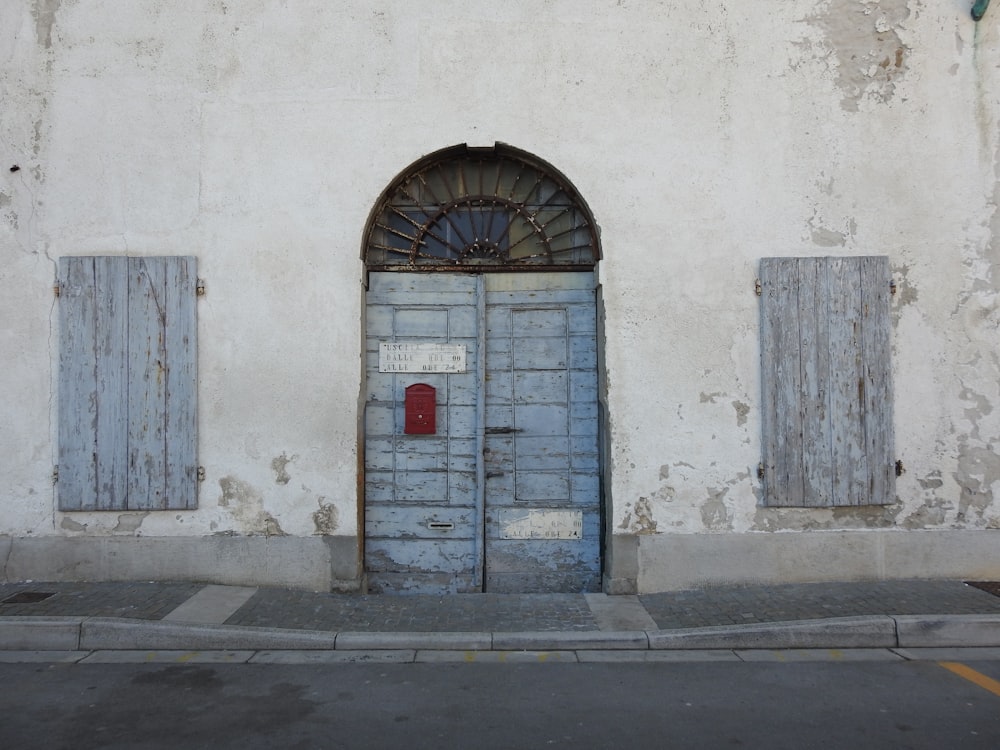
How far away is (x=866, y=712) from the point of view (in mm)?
4105

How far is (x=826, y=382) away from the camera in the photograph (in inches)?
247

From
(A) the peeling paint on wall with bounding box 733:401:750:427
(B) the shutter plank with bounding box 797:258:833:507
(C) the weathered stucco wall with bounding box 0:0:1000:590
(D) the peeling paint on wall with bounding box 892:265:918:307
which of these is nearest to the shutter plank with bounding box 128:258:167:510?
(C) the weathered stucco wall with bounding box 0:0:1000:590

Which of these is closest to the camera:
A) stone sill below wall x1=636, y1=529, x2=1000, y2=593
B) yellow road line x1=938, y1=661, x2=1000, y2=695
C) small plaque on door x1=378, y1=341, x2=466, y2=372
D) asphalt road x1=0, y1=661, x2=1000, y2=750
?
asphalt road x1=0, y1=661, x2=1000, y2=750

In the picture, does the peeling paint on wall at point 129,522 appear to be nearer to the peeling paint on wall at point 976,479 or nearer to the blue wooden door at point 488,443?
the blue wooden door at point 488,443

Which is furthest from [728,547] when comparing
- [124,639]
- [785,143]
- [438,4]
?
[438,4]

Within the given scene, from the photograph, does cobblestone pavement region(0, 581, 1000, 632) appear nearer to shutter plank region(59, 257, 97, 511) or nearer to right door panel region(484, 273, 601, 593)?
right door panel region(484, 273, 601, 593)

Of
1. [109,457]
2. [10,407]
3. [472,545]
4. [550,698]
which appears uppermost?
[10,407]

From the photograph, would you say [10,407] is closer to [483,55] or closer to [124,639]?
[124,639]

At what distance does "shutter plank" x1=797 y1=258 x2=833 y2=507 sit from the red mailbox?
10.4 ft

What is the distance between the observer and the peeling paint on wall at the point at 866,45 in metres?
6.41

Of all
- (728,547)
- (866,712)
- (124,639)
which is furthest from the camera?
(728,547)

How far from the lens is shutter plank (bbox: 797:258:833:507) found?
6.24 meters

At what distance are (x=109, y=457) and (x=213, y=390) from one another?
103cm

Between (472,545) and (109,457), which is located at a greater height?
(109,457)
